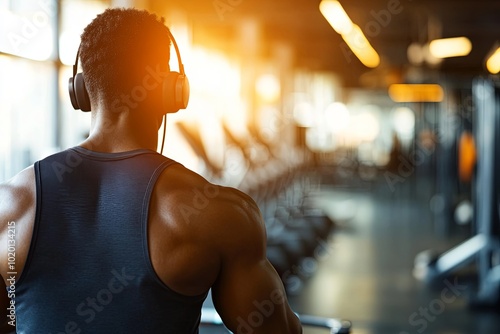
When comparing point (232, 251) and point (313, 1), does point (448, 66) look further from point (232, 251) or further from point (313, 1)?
point (232, 251)

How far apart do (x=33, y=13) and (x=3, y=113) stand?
699 mm

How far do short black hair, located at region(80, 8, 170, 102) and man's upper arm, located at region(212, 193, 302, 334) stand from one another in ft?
1.02

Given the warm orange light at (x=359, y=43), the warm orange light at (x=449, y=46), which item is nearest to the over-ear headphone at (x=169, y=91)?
the warm orange light at (x=359, y=43)

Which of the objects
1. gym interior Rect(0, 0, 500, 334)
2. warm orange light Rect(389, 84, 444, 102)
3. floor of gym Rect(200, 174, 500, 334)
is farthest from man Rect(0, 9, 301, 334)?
warm orange light Rect(389, 84, 444, 102)

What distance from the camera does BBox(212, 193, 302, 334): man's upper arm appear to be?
1.24m

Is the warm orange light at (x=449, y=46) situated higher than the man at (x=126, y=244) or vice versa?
the warm orange light at (x=449, y=46)

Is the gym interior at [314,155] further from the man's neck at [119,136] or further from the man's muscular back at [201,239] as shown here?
the man's neck at [119,136]

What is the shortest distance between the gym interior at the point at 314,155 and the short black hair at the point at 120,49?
1.63ft

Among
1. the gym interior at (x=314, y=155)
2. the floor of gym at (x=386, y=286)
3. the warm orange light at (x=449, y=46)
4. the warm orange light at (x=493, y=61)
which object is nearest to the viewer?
the floor of gym at (x=386, y=286)

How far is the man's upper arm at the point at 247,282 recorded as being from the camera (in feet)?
4.06

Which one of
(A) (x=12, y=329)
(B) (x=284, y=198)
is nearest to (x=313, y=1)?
(B) (x=284, y=198)

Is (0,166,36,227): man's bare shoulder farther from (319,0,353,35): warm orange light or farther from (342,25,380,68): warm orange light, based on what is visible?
(342,25,380,68): warm orange light

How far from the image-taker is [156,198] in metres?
1.22

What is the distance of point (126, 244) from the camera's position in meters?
1.21
